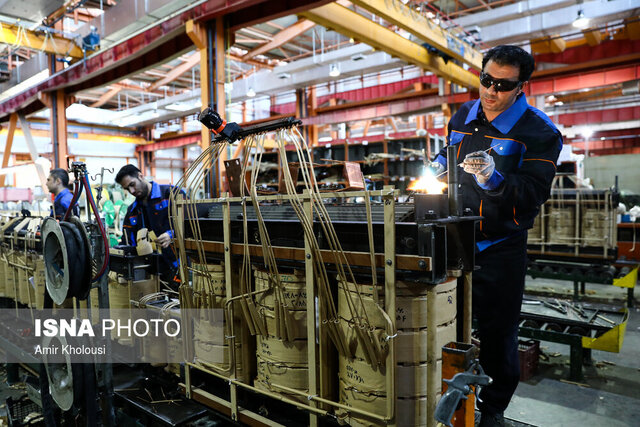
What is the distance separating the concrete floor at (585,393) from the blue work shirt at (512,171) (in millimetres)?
1527

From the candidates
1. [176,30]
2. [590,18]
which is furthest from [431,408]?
[590,18]

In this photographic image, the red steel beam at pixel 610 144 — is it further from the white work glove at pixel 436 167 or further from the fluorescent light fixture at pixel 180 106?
the white work glove at pixel 436 167

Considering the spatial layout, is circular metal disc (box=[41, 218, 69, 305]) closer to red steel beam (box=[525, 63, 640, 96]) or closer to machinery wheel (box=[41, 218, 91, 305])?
machinery wheel (box=[41, 218, 91, 305])

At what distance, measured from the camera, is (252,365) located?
7.20 ft

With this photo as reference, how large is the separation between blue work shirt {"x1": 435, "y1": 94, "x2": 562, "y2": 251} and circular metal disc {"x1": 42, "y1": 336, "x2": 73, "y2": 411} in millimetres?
2445

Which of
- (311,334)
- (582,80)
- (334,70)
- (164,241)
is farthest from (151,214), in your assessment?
(582,80)

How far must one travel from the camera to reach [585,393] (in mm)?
3334

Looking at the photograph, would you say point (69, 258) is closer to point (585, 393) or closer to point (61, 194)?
point (61, 194)

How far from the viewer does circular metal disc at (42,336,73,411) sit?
99.6 inches

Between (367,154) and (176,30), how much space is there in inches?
191

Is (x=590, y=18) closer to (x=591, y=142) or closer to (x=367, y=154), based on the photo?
(x=367, y=154)

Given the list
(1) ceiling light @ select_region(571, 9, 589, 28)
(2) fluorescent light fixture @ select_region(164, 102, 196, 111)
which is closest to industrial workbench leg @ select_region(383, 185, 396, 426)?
(1) ceiling light @ select_region(571, 9, 589, 28)

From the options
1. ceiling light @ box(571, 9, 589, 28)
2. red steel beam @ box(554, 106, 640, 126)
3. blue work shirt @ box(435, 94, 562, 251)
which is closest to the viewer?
blue work shirt @ box(435, 94, 562, 251)

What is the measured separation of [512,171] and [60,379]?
2.89 meters
